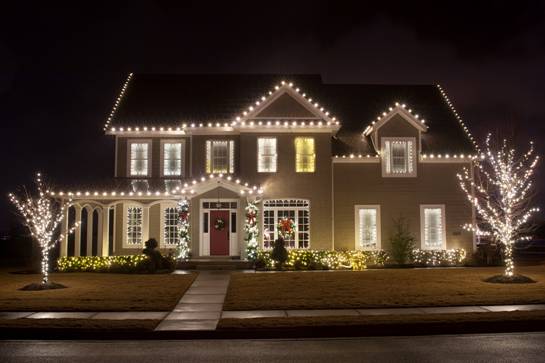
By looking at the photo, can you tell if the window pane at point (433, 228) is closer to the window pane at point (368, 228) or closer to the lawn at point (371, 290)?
the window pane at point (368, 228)

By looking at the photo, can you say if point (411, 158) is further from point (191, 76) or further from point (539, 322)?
point (539, 322)

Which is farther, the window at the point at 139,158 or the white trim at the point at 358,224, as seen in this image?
the window at the point at 139,158

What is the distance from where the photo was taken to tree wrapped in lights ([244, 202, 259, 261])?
25109mm

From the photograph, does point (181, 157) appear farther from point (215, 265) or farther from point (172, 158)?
point (215, 265)

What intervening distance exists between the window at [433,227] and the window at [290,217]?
19.1 ft

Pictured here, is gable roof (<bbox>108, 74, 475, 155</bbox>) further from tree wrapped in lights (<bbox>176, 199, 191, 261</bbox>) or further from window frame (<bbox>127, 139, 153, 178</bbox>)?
tree wrapped in lights (<bbox>176, 199, 191, 261</bbox>)

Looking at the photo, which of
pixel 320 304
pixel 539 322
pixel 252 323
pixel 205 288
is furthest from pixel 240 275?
pixel 539 322

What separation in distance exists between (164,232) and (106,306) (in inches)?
522

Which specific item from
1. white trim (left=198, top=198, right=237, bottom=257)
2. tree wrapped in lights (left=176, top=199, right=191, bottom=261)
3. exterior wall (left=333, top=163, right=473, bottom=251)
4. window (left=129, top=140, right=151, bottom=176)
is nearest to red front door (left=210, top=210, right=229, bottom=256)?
white trim (left=198, top=198, right=237, bottom=257)

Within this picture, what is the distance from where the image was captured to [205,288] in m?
18.9

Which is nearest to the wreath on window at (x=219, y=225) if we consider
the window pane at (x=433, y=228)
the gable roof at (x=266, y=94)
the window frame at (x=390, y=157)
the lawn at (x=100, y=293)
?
the lawn at (x=100, y=293)

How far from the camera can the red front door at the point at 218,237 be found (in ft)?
86.6

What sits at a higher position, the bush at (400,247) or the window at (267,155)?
the window at (267,155)

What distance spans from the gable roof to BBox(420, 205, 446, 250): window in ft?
9.62
